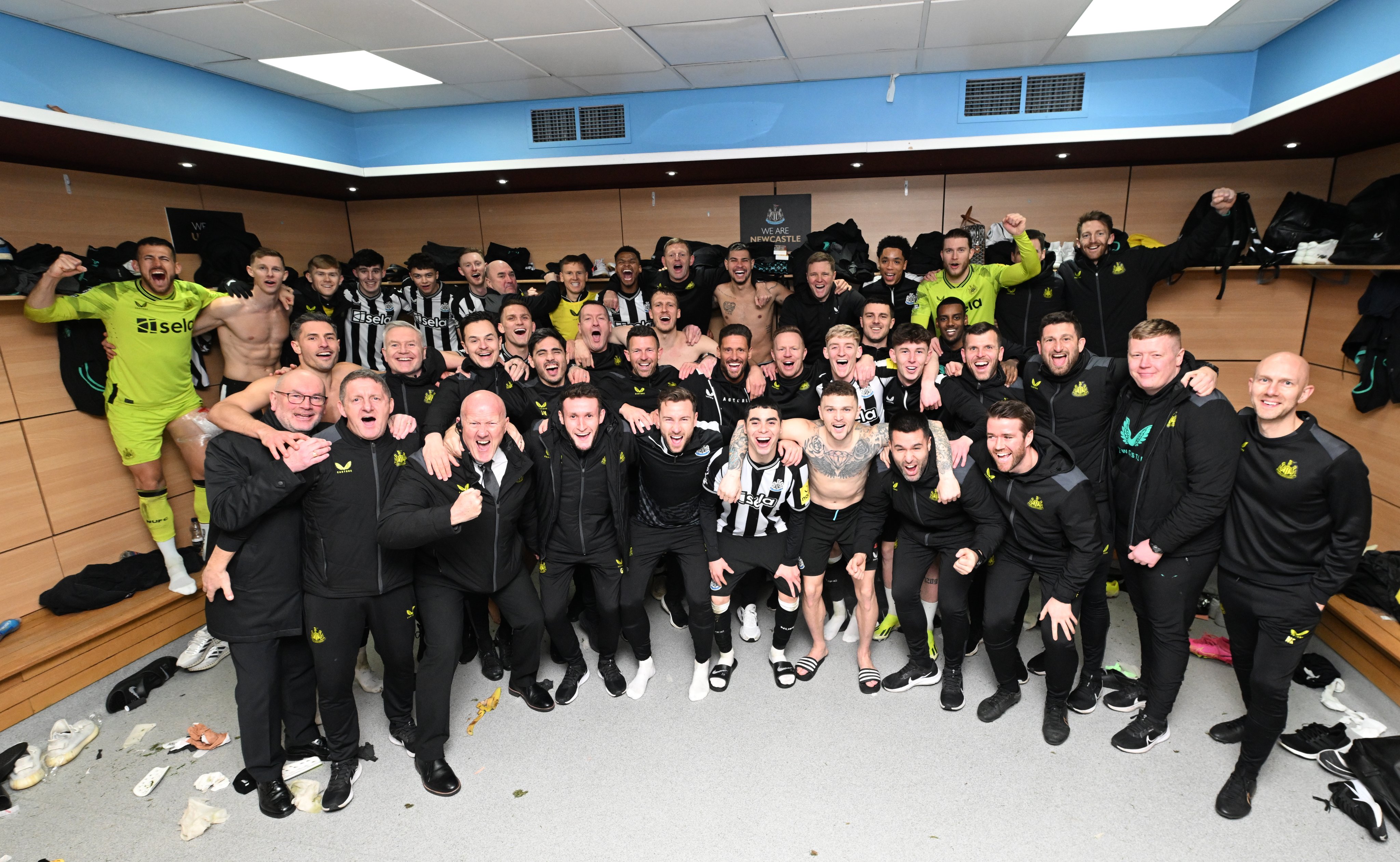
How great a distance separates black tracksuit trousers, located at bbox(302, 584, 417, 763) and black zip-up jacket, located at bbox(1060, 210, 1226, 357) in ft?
14.8

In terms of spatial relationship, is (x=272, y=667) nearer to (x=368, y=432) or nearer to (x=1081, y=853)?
(x=368, y=432)

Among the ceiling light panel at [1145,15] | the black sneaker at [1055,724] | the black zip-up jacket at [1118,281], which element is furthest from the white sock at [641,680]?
the ceiling light panel at [1145,15]

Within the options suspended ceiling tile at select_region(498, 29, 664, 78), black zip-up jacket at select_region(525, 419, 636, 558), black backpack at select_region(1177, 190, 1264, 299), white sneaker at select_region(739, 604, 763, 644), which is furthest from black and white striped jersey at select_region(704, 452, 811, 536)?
black backpack at select_region(1177, 190, 1264, 299)

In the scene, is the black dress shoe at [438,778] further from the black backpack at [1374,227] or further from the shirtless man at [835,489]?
the black backpack at [1374,227]

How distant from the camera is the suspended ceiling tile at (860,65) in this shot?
4.39m

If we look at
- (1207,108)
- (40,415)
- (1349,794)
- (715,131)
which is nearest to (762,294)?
(715,131)

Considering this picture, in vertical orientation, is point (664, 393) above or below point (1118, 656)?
above

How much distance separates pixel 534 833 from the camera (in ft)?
8.78

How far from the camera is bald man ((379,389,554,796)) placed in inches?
114

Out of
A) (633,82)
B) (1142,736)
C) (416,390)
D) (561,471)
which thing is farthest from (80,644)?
(1142,736)

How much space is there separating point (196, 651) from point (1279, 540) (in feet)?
17.8

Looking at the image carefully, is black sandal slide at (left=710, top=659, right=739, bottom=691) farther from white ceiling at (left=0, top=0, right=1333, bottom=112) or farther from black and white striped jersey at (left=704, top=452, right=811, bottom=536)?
white ceiling at (left=0, top=0, right=1333, bottom=112)

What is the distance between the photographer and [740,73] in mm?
4711

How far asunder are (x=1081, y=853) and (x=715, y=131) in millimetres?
4959
